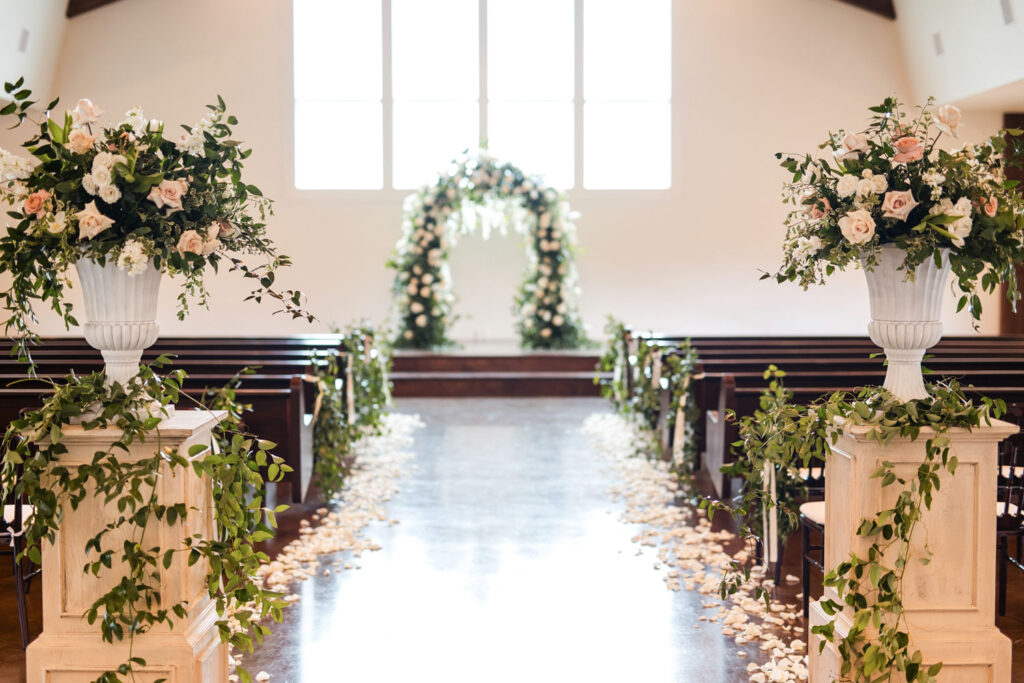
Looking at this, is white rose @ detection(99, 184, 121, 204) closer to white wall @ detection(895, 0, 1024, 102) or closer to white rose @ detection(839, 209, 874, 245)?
Result: white rose @ detection(839, 209, 874, 245)

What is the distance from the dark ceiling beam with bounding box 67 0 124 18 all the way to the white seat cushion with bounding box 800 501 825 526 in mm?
10853

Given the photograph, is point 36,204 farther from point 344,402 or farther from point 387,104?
point 387,104

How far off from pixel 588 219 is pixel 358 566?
833 centimetres

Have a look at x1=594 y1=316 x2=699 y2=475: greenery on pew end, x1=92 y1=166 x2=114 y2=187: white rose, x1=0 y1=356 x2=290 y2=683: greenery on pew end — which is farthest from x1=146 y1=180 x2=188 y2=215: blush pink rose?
x1=594 y1=316 x2=699 y2=475: greenery on pew end

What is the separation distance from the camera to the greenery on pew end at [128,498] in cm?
242

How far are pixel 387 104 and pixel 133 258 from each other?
9.83 meters

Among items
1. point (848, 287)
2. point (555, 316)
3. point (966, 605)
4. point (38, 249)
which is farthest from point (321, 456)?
point (848, 287)

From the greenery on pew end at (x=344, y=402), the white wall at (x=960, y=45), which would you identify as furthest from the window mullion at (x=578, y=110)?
the greenery on pew end at (x=344, y=402)

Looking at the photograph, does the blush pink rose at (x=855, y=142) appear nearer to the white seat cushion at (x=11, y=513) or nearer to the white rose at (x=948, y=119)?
the white rose at (x=948, y=119)

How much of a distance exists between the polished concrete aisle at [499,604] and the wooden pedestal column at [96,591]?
24.3 inches

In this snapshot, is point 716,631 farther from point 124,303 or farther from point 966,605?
point 124,303

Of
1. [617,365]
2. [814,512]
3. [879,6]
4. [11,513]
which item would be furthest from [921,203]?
[879,6]

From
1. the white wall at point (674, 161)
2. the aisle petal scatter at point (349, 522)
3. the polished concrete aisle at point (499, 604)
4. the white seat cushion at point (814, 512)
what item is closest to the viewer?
the polished concrete aisle at point (499, 604)

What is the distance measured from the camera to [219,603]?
2535 mm
